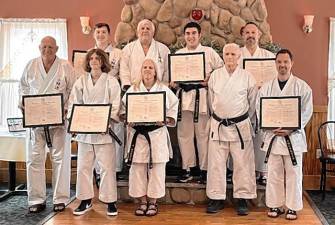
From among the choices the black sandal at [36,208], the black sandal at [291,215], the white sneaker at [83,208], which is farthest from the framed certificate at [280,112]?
the black sandal at [36,208]

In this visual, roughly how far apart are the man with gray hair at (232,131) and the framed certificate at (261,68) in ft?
1.08

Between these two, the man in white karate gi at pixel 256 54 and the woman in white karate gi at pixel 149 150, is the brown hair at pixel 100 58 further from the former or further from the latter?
the man in white karate gi at pixel 256 54

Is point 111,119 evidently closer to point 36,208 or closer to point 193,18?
point 36,208

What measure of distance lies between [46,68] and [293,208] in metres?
2.55

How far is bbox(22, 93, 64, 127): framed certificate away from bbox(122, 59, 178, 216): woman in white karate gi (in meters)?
0.61

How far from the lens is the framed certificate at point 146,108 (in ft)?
15.0

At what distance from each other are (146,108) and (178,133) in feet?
2.04

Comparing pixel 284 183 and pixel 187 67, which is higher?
pixel 187 67

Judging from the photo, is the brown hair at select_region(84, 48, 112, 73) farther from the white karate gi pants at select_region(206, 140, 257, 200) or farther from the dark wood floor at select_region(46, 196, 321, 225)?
the dark wood floor at select_region(46, 196, 321, 225)

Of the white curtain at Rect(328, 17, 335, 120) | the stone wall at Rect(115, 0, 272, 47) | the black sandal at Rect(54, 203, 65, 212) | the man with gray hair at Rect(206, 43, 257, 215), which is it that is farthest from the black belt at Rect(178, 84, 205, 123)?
the white curtain at Rect(328, 17, 335, 120)

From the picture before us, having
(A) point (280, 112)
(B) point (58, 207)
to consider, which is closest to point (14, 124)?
(B) point (58, 207)

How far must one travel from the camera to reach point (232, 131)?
186 inches

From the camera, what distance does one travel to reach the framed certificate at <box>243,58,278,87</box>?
5082 mm

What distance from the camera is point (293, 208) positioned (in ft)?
15.0
